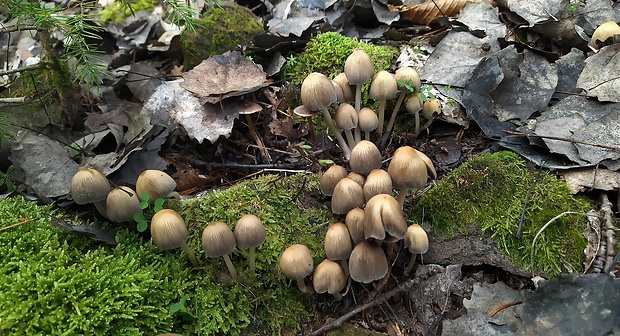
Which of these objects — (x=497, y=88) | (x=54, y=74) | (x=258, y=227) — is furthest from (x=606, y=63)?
(x=54, y=74)

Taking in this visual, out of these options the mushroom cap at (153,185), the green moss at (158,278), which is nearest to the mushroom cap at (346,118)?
the green moss at (158,278)

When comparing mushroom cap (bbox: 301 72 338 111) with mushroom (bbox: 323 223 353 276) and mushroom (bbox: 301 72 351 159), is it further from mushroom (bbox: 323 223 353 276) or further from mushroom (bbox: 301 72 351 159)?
mushroom (bbox: 323 223 353 276)

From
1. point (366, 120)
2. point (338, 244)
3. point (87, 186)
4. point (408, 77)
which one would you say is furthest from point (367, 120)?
point (87, 186)

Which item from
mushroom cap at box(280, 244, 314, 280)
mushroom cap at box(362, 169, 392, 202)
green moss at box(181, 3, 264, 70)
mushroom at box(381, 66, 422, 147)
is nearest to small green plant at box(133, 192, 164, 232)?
mushroom cap at box(280, 244, 314, 280)

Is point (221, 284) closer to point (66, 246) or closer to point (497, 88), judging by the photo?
point (66, 246)

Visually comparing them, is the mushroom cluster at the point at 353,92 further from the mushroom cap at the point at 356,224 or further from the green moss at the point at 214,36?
the green moss at the point at 214,36

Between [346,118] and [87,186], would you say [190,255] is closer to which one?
[87,186]
